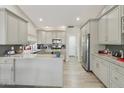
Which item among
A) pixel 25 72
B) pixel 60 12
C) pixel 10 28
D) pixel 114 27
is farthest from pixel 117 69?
pixel 60 12

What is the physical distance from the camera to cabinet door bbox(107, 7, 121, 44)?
3.84m

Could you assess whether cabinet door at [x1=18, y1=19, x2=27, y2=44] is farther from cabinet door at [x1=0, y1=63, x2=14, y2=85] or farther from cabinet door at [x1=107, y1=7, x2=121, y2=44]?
Result: cabinet door at [x1=107, y1=7, x2=121, y2=44]

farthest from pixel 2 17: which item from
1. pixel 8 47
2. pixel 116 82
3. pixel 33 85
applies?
pixel 116 82

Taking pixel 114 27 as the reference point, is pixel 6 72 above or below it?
below

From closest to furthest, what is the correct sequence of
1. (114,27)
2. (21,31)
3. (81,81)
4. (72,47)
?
1. (114,27)
2. (81,81)
3. (21,31)
4. (72,47)

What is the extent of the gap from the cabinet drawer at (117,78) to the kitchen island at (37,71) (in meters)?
1.31

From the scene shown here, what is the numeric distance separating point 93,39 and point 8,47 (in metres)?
3.29

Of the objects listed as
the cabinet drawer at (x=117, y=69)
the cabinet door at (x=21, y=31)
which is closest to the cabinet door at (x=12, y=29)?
the cabinet door at (x=21, y=31)

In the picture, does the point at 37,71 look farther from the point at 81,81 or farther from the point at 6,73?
the point at 81,81

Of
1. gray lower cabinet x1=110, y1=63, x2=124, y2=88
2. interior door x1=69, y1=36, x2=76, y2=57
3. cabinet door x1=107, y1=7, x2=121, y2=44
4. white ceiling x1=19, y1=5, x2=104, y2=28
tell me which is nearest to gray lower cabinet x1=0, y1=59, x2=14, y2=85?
gray lower cabinet x1=110, y1=63, x2=124, y2=88

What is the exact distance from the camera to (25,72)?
13.3 feet

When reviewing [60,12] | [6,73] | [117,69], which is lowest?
[6,73]

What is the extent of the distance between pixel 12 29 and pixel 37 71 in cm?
157

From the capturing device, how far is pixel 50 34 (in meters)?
12.0
